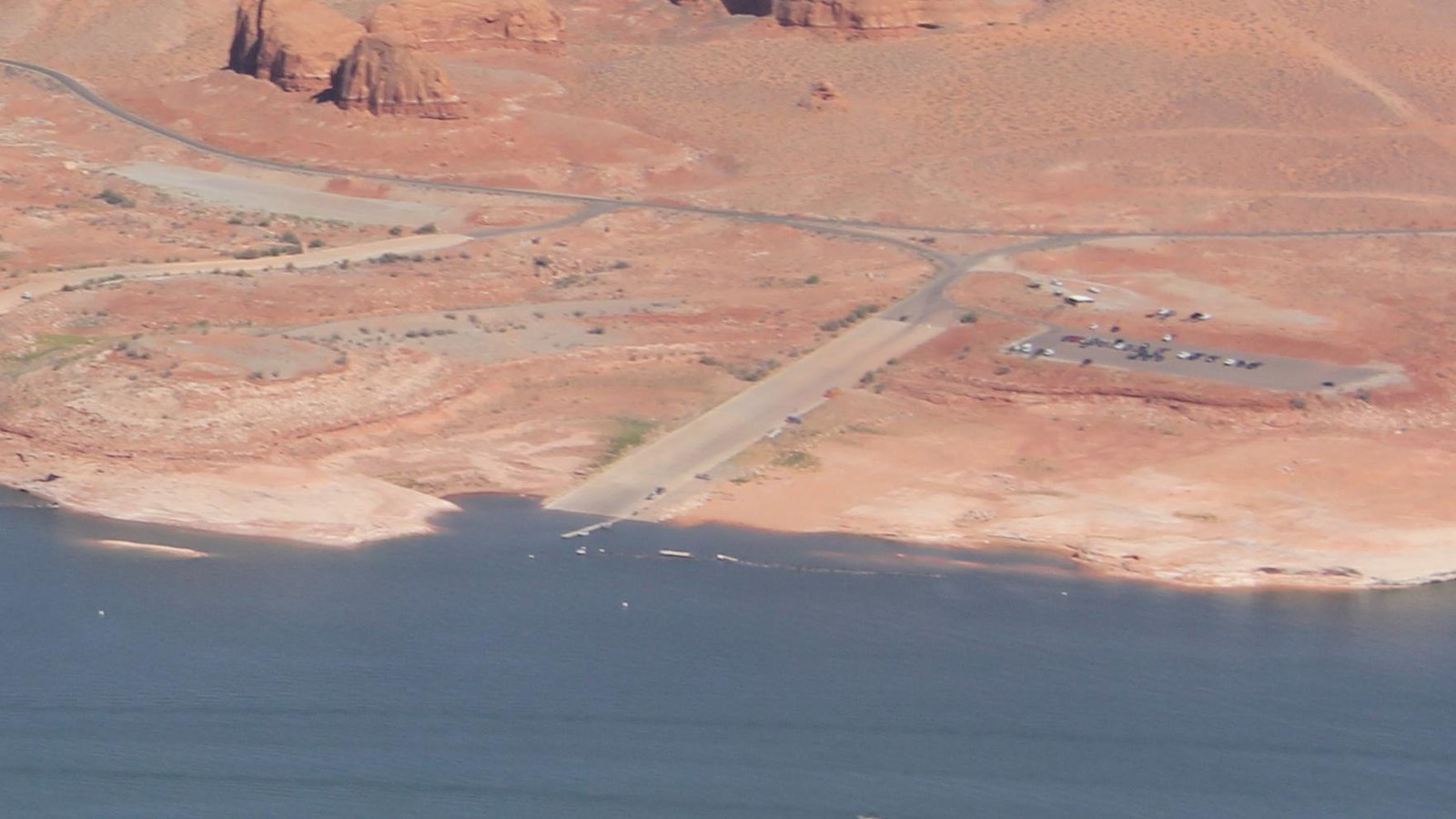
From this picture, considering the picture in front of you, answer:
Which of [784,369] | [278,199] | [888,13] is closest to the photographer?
[784,369]

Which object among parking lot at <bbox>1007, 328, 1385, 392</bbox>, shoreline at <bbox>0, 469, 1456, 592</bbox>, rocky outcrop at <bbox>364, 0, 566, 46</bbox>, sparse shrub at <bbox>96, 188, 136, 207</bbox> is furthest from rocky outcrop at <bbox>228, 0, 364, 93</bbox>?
shoreline at <bbox>0, 469, 1456, 592</bbox>

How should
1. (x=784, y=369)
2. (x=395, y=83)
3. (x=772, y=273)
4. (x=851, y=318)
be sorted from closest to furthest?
1. (x=784, y=369)
2. (x=851, y=318)
3. (x=772, y=273)
4. (x=395, y=83)

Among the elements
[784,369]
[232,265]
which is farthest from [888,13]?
[784,369]

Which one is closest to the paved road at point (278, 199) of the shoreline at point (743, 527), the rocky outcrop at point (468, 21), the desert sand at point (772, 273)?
the desert sand at point (772, 273)

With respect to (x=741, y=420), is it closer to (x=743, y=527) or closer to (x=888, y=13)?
(x=743, y=527)

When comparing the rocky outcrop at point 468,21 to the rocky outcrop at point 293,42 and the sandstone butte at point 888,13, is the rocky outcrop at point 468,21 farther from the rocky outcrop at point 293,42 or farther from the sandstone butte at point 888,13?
the sandstone butte at point 888,13

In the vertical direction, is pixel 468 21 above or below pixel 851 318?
above

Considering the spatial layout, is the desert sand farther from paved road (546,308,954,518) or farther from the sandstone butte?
the sandstone butte

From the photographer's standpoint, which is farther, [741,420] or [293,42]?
[293,42]
